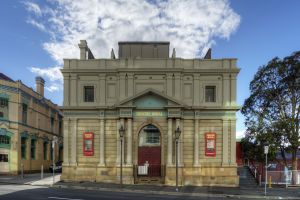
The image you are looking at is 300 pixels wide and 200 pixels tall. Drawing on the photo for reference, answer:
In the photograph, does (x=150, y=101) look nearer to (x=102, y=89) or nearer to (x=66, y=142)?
(x=102, y=89)

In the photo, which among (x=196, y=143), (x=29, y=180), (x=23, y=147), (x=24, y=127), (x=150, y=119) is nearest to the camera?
(x=196, y=143)

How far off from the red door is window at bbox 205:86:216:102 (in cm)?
601

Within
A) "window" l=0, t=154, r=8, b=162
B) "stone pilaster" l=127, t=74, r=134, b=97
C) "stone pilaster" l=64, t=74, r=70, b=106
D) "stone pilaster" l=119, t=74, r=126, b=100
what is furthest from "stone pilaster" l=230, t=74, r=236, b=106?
"window" l=0, t=154, r=8, b=162

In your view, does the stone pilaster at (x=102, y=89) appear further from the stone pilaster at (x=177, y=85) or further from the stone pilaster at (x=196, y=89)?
the stone pilaster at (x=196, y=89)

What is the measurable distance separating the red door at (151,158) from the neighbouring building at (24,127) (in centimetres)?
1226

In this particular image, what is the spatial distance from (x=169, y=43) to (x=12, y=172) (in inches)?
807

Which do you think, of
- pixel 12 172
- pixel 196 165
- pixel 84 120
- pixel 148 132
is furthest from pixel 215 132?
pixel 12 172

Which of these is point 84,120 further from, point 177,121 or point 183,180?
point 183,180

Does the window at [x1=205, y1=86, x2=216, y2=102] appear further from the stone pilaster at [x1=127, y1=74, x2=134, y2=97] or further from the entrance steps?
the entrance steps

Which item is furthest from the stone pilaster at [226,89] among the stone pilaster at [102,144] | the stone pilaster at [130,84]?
the stone pilaster at [102,144]

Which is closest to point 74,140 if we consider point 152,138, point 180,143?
point 152,138

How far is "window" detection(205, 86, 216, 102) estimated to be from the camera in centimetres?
2972

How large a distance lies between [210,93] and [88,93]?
34.8 feet

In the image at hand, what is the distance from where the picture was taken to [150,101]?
95.3 ft
